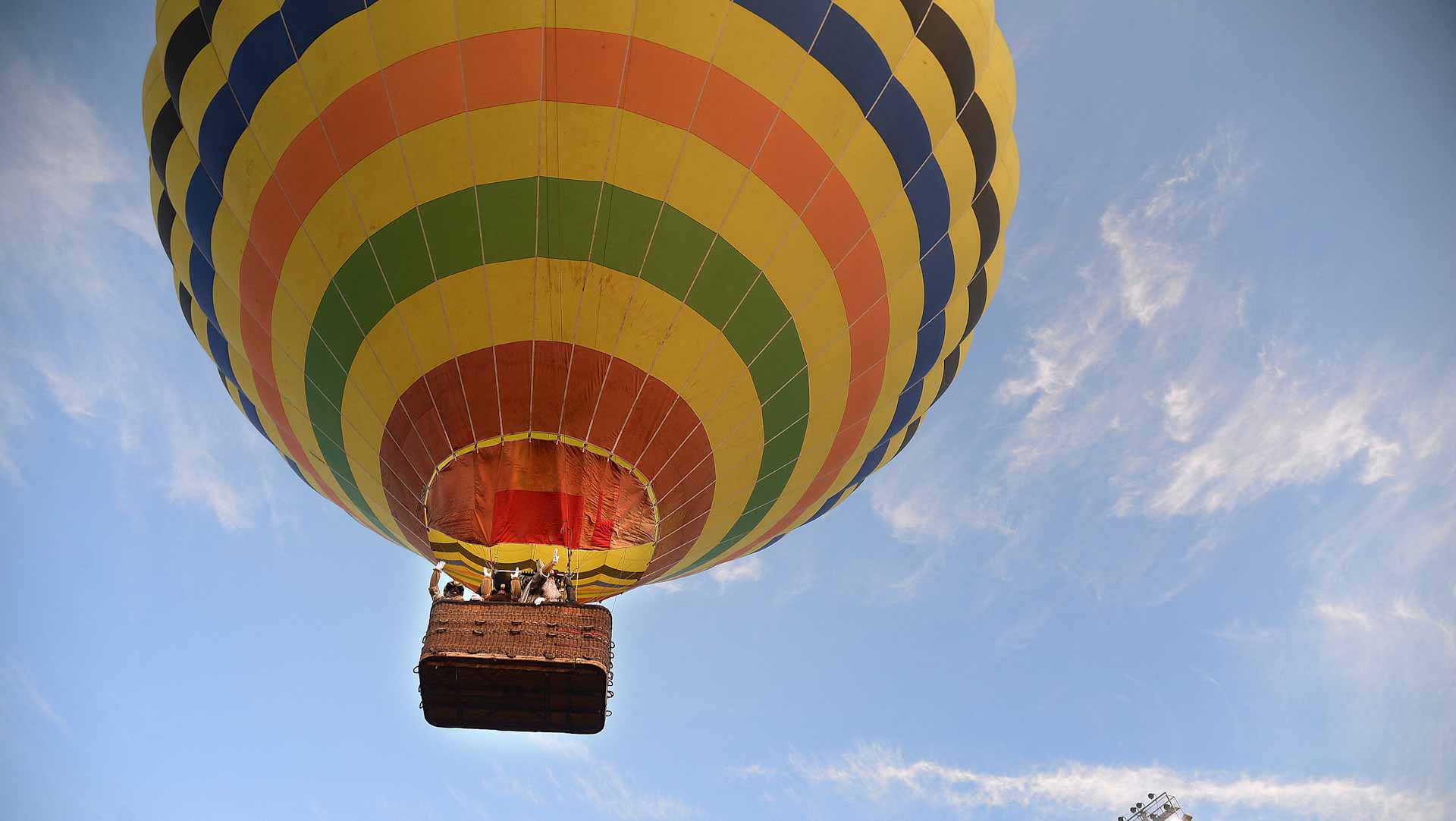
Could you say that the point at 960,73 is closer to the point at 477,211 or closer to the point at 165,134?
the point at 477,211

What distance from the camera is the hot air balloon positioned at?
5434 mm

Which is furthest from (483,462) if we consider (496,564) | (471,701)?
(471,701)

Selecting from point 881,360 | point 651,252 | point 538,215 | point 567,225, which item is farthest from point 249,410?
point 881,360

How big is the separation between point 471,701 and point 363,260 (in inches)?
119

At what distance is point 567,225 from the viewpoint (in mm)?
5609

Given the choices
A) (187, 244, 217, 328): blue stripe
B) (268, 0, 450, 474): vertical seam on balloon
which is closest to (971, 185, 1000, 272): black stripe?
(268, 0, 450, 474): vertical seam on balloon

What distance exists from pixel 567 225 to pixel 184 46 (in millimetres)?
3213

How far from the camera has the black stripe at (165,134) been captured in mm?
6688

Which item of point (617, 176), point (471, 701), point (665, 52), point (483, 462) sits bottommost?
point (471, 701)

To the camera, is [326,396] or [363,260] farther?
[326,396]

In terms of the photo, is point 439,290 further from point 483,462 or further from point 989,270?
point 989,270

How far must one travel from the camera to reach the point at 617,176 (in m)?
5.57

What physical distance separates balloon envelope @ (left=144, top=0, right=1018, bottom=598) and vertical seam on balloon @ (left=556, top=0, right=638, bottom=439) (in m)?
0.01

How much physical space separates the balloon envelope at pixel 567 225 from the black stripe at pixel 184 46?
0.06 ft
